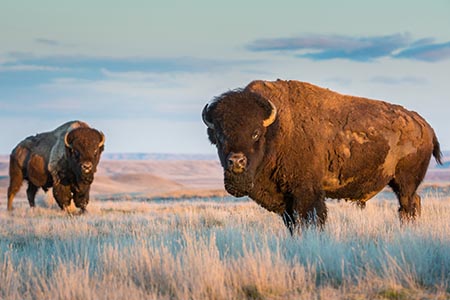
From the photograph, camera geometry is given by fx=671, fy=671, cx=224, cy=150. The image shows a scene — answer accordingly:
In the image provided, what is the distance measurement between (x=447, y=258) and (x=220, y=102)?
379 cm

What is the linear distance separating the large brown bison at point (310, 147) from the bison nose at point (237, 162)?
1 cm

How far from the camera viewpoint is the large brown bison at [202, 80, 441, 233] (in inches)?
367

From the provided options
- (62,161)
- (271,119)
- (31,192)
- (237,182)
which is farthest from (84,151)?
(237,182)

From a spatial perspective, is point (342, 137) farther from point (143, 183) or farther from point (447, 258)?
point (143, 183)

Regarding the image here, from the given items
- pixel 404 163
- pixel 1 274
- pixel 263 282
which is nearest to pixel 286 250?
pixel 263 282

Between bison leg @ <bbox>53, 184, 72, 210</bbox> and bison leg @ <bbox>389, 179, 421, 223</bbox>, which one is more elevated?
bison leg @ <bbox>389, 179, 421, 223</bbox>

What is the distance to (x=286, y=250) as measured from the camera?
8.11 meters

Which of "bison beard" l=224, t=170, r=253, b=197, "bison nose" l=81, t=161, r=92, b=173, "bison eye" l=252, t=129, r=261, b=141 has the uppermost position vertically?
"bison eye" l=252, t=129, r=261, b=141

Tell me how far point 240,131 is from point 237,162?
485 mm

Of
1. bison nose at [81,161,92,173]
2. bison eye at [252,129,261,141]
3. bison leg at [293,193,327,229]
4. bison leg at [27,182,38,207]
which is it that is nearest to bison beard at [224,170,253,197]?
bison eye at [252,129,261,141]

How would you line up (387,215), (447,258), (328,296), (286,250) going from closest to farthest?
(328,296)
(447,258)
(286,250)
(387,215)

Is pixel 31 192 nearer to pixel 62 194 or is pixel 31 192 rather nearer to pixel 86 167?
pixel 62 194

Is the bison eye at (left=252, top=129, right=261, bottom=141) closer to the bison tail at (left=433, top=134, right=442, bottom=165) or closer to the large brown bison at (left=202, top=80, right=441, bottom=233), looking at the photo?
the large brown bison at (left=202, top=80, right=441, bottom=233)

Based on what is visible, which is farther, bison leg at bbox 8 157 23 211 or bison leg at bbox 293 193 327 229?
bison leg at bbox 8 157 23 211
